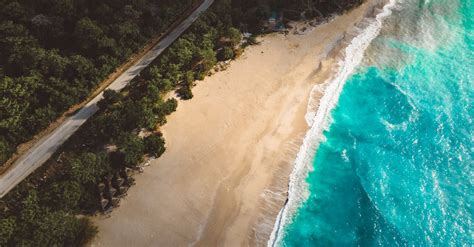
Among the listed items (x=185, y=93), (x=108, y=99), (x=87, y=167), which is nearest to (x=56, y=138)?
(x=108, y=99)

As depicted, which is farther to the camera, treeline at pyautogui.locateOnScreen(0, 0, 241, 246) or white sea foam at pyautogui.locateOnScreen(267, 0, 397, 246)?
white sea foam at pyautogui.locateOnScreen(267, 0, 397, 246)

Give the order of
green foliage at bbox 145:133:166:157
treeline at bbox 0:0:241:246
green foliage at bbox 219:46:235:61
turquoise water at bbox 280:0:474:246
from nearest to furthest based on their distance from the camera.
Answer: treeline at bbox 0:0:241:246 < turquoise water at bbox 280:0:474:246 < green foliage at bbox 145:133:166:157 < green foliage at bbox 219:46:235:61

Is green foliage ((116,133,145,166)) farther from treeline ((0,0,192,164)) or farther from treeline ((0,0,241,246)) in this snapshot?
treeline ((0,0,192,164))

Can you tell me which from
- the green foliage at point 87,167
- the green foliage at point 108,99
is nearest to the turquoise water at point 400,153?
the green foliage at point 87,167

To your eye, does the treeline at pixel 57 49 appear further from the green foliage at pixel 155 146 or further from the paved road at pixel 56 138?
the green foliage at pixel 155 146

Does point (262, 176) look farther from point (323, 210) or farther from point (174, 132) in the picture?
point (174, 132)

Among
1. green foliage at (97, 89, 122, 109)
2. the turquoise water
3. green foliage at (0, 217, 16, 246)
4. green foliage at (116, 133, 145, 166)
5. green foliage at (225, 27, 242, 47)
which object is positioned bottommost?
the turquoise water

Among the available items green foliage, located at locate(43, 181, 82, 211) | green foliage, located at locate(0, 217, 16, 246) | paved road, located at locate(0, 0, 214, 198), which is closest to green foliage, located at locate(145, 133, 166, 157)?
green foliage, located at locate(43, 181, 82, 211)

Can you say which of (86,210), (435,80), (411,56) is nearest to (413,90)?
(435,80)
